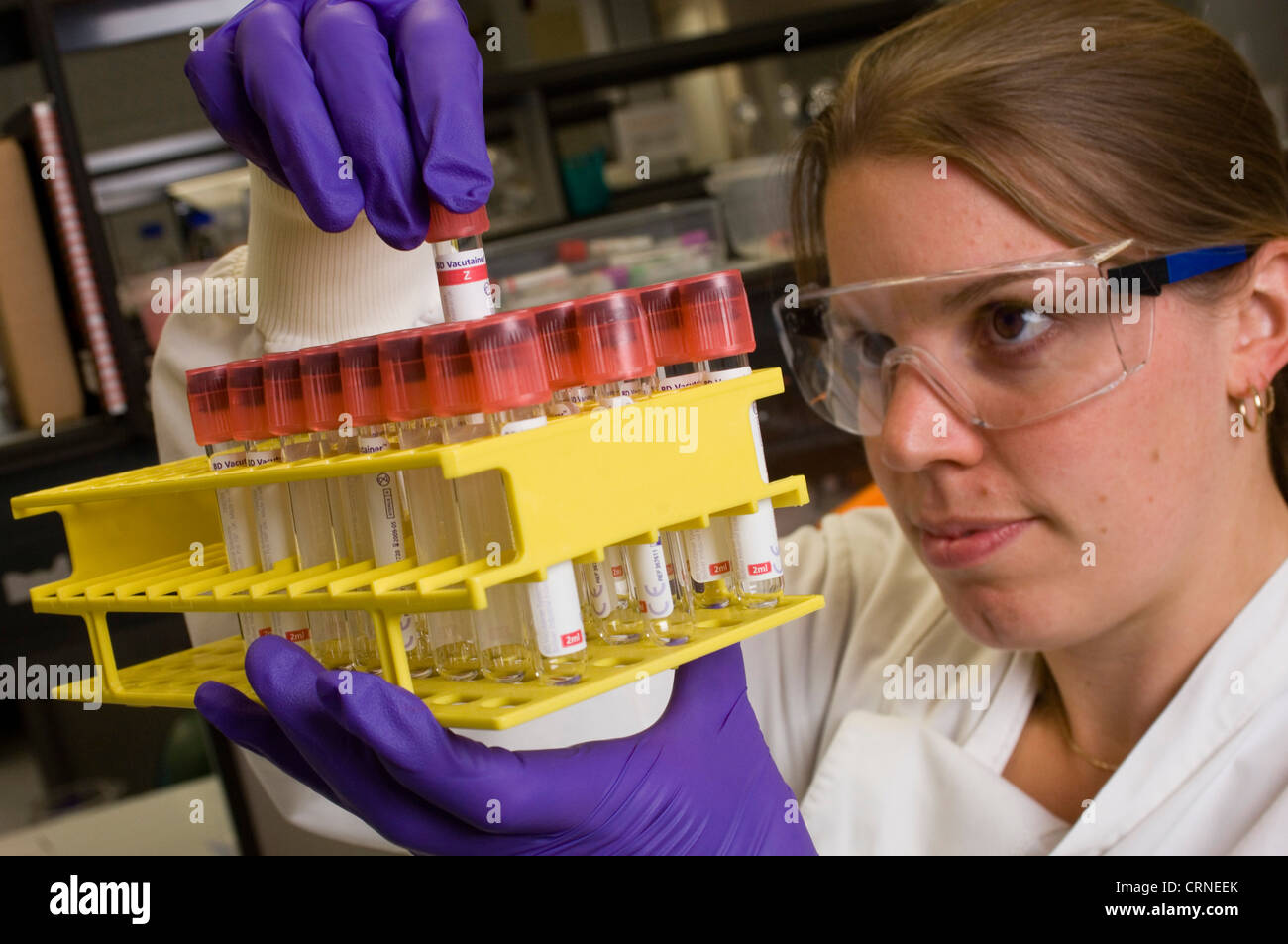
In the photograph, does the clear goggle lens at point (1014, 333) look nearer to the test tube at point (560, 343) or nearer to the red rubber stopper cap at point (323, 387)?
the test tube at point (560, 343)

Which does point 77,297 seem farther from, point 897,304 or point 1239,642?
point 1239,642

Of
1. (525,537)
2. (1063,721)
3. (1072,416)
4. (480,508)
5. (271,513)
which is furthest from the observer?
(1063,721)

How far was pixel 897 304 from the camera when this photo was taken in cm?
119

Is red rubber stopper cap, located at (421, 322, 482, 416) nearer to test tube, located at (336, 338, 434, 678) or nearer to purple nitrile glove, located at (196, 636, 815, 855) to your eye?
test tube, located at (336, 338, 434, 678)

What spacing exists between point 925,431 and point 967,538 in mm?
123

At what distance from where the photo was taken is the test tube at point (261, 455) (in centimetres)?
98

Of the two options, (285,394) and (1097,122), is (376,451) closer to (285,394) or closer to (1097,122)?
(285,394)

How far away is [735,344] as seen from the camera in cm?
92

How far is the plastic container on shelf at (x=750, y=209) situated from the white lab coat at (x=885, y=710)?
5.76 ft

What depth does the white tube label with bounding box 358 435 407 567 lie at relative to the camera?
0.92m

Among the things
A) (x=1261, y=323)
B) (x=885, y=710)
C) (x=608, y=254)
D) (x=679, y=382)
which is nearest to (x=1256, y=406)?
(x=1261, y=323)

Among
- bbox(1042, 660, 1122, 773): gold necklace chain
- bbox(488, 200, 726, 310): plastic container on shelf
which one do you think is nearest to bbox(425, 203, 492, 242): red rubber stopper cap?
bbox(1042, 660, 1122, 773): gold necklace chain

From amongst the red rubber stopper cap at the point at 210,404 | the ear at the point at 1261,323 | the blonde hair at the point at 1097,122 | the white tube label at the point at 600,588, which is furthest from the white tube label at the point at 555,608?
the ear at the point at 1261,323

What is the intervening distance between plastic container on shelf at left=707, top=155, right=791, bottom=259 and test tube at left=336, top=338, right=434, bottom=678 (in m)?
2.35
